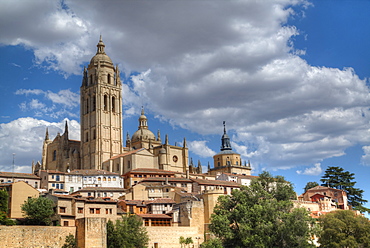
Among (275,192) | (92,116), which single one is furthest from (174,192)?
(92,116)

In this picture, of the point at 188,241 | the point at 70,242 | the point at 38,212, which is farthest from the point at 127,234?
the point at 38,212

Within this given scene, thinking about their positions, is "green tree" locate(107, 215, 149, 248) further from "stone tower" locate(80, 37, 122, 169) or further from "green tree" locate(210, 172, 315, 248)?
"stone tower" locate(80, 37, 122, 169)

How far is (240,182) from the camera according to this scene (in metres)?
97.9

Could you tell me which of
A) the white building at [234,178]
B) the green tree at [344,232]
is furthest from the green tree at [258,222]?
the white building at [234,178]

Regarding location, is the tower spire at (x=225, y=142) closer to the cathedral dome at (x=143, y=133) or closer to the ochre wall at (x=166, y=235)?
the cathedral dome at (x=143, y=133)

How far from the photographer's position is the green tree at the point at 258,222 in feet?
170

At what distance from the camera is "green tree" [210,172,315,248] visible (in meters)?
51.8

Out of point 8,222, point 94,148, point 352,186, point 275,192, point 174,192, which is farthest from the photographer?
point 94,148

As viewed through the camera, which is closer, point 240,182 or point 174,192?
point 174,192

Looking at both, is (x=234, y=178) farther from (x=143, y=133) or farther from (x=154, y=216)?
(x=154, y=216)

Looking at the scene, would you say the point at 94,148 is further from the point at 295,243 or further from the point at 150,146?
the point at 295,243

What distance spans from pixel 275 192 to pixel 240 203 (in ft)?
21.5

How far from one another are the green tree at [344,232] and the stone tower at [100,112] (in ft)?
177

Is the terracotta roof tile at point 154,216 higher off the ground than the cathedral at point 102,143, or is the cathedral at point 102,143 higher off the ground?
the cathedral at point 102,143
